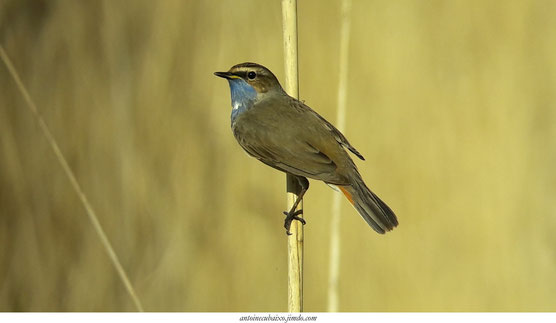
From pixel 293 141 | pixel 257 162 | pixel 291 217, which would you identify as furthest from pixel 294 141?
pixel 257 162

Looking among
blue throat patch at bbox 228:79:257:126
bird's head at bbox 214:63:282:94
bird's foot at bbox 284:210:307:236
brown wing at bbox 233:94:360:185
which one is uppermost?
bird's head at bbox 214:63:282:94

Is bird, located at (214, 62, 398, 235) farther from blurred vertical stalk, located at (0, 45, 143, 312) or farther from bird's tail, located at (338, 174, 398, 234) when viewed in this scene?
blurred vertical stalk, located at (0, 45, 143, 312)

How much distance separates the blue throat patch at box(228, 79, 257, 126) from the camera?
267cm

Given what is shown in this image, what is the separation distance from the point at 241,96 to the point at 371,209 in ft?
2.28

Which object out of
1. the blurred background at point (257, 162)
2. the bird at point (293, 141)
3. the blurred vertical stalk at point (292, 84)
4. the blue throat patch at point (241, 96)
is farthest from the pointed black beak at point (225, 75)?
the blurred background at point (257, 162)

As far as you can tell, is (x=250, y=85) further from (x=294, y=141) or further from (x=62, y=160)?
(x=62, y=160)

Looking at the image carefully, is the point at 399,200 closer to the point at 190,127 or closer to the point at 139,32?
the point at 190,127

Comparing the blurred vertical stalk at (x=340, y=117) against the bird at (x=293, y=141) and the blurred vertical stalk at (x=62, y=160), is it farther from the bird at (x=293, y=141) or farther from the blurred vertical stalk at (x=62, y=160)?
the blurred vertical stalk at (x=62, y=160)

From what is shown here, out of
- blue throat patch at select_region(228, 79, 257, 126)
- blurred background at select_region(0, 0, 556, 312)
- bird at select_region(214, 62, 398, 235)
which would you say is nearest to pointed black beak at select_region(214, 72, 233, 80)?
A: bird at select_region(214, 62, 398, 235)

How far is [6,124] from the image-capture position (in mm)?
3324

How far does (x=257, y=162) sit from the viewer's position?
149 inches

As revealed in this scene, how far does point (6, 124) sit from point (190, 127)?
866 mm

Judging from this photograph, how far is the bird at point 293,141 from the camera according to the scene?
2.33 metres

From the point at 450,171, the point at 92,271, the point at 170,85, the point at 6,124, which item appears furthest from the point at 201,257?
the point at 450,171
